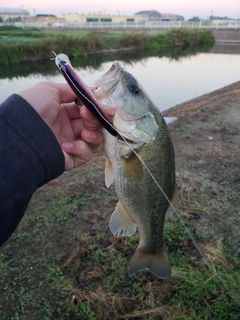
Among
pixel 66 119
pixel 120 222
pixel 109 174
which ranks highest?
pixel 66 119

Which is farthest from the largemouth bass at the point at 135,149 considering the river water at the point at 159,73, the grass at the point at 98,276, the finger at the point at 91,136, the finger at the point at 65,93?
the river water at the point at 159,73

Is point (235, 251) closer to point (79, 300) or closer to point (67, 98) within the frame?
point (79, 300)

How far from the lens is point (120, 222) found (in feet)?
6.70

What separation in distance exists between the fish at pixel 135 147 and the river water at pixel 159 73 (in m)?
8.70

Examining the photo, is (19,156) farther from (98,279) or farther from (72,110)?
(98,279)

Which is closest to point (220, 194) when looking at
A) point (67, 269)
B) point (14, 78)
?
point (67, 269)

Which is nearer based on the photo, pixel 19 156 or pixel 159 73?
pixel 19 156

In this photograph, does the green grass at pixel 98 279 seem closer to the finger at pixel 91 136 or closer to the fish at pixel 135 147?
the fish at pixel 135 147

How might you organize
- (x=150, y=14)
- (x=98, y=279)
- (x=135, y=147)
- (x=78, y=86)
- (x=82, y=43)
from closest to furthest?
(x=78, y=86), (x=135, y=147), (x=98, y=279), (x=82, y=43), (x=150, y=14)

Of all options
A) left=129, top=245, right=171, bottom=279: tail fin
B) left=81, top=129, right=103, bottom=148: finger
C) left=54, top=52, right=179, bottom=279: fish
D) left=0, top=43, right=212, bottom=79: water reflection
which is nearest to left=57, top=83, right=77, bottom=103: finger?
left=81, top=129, right=103, bottom=148: finger

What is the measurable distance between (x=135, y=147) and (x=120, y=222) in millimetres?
586

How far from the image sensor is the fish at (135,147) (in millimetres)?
1699

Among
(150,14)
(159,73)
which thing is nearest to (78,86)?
(159,73)

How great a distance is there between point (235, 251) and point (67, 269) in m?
1.71
